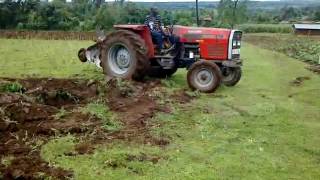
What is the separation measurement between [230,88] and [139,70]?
2.54m

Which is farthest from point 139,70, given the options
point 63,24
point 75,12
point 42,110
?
point 75,12

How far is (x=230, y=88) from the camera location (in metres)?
14.2

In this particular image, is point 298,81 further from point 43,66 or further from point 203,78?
point 43,66

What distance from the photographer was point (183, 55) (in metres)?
14.2

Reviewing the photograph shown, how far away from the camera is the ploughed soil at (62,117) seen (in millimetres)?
6977

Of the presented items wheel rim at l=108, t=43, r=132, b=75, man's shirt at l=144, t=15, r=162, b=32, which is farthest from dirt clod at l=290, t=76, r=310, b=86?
wheel rim at l=108, t=43, r=132, b=75

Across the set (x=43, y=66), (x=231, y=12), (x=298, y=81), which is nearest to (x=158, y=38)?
(x=298, y=81)

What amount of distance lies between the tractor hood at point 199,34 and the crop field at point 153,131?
4.20 feet

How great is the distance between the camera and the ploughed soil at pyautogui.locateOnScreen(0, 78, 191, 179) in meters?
6.98

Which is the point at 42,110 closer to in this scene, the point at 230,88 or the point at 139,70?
the point at 139,70

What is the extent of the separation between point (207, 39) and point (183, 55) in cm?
84

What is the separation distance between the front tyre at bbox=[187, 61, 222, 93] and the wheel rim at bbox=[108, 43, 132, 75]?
1797mm

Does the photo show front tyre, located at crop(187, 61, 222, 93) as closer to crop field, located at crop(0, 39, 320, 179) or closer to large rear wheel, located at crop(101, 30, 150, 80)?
crop field, located at crop(0, 39, 320, 179)

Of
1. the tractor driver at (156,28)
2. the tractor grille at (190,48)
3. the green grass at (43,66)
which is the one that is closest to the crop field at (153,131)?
the tractor grille at (190,48)
